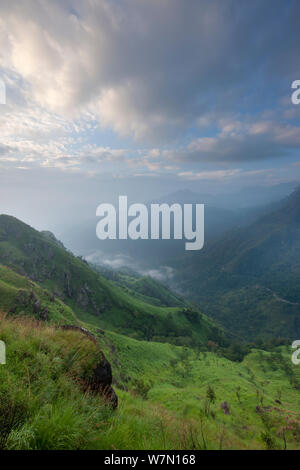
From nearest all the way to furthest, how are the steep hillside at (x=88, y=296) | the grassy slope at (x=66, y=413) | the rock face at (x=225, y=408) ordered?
the grassy slope at (x=66, y=413)
the rock face at (x=225, y=408)
the steep hillside at (x=88, y=296)

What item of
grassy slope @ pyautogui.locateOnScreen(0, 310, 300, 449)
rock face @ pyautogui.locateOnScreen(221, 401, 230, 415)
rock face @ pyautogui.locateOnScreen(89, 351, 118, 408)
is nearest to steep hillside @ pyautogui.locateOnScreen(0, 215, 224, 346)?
rock face @ pyautogui.locateOnScreen(221, 401, 230, 415)

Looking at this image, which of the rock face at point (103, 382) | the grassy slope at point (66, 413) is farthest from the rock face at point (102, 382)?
the grassy slope at point (66, 413)

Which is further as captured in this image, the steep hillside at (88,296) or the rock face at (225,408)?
the steep hillside at (88,296)

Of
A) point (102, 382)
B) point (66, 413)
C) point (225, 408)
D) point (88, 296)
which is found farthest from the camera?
point (88, 296)

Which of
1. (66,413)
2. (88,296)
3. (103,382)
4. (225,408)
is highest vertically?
(66,413)

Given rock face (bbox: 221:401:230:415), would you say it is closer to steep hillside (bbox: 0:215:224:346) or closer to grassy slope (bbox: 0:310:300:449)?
grassy slope (bbox: 0:310:300:449)

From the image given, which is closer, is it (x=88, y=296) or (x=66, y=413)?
(x=66, y=413)

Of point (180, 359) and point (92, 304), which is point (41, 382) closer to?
point (180, 359)

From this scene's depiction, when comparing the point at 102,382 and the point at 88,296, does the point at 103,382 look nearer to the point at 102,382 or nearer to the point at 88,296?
the point at 102,382

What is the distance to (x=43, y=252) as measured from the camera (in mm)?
120125

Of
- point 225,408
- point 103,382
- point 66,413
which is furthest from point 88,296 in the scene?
point 66,413

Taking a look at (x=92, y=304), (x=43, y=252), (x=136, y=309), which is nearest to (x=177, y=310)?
(x=136, y=309)

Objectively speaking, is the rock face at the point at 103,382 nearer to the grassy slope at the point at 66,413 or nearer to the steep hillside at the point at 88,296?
the grassy slope at the point at 66,413

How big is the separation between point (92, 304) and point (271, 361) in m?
88.1
